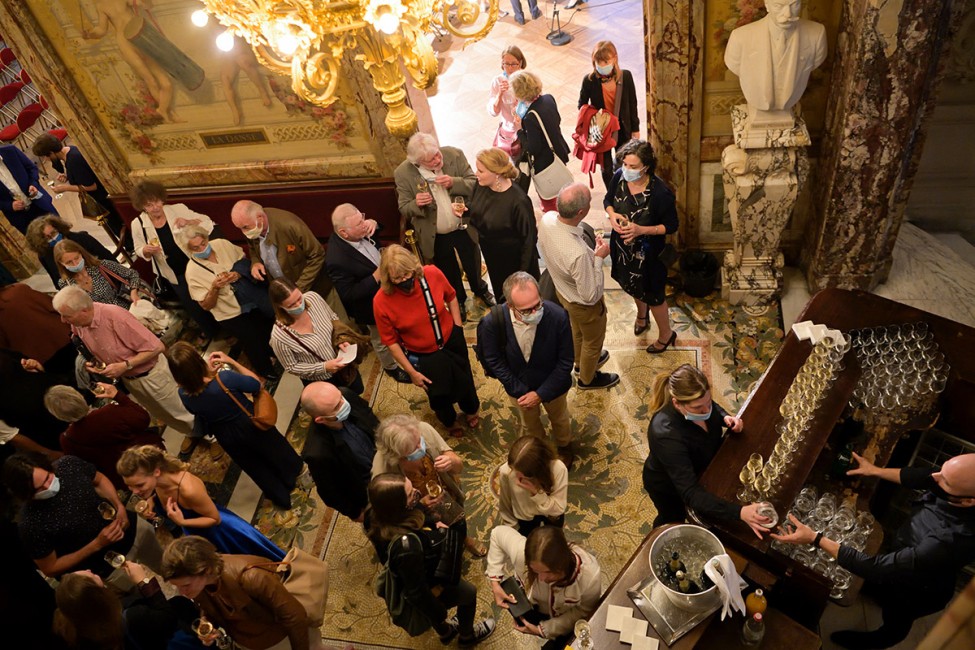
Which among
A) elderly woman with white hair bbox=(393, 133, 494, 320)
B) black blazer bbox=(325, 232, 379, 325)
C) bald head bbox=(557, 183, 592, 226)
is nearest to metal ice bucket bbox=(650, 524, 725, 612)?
bald head bbox=(557, 183, 592, 226)

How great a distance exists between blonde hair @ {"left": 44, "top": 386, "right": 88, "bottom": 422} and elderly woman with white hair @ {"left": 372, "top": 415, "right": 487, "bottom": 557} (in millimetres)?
2051

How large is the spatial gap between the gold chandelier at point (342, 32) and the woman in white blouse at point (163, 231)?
1987 millimetres

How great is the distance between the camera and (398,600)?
10.8 feet

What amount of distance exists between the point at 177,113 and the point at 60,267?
6.56ft

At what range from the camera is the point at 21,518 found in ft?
12.5

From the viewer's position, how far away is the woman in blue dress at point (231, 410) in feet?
13.5

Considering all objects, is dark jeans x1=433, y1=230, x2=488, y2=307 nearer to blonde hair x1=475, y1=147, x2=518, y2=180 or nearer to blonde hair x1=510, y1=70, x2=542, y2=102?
blonde hair x1=475, y1=147, x2=518, y2=180

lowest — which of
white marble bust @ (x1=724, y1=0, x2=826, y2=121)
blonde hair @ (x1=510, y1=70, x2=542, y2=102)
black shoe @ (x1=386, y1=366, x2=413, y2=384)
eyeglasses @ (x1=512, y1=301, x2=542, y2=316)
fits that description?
black shoe @ (x1=386, y1=366, x2=413, y2=384)

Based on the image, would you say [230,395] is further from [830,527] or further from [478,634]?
[830,527]

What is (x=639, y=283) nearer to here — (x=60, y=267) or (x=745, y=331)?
(x=745, y=331)

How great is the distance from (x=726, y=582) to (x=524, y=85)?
4.29 meters

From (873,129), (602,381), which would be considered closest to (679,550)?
(602,381)

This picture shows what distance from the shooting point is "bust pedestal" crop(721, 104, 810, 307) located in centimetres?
497

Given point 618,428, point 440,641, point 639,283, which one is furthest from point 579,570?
point 639,283
